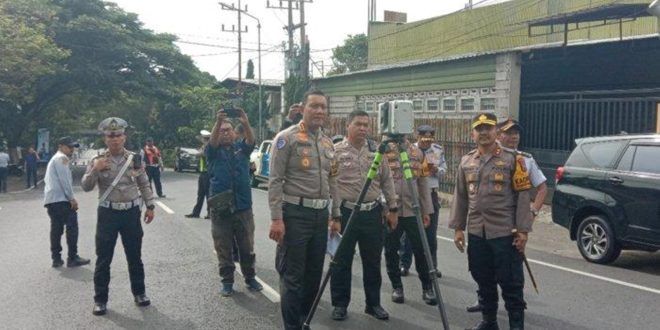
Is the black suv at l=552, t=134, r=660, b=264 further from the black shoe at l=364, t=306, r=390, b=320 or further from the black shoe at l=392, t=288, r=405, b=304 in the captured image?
the black shoe at l=364, t=306, r=390, b=320

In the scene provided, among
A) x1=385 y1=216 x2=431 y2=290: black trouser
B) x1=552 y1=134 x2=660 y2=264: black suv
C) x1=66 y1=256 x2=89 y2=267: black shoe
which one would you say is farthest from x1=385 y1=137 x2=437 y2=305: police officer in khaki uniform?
x1=66 y1=256 x2=89 y2=267: black shoe

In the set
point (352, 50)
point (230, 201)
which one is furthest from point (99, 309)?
point (352, 50)

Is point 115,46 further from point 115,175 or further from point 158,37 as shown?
point 115,175

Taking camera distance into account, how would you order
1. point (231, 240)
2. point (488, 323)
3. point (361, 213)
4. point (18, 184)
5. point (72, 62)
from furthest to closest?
point (72, 62) < point (18, 184) < point (231, 240) < point (361, 213) < point (488, 323)

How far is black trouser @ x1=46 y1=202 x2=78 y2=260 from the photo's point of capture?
8383 mm

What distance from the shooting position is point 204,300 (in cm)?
646

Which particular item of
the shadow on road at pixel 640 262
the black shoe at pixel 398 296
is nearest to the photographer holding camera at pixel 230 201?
the black shoe at pixel 398 296

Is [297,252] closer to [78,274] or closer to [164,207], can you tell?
[78,274]

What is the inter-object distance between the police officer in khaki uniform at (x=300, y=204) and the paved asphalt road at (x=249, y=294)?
80 cm

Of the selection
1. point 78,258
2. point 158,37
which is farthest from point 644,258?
point 158,37

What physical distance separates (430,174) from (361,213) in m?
1.72

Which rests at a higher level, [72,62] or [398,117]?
[72,62]

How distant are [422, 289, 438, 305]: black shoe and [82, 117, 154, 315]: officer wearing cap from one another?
109 inches

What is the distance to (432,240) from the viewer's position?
6.76m
